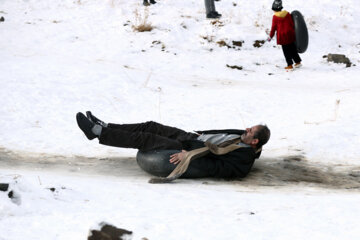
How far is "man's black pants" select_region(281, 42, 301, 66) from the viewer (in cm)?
967

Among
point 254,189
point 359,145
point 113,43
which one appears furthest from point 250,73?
point 254,189

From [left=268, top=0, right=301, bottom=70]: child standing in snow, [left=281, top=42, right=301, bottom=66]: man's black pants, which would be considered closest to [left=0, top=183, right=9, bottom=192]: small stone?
[left=268, top=0, right=301, bottom=70]: child standing in snow

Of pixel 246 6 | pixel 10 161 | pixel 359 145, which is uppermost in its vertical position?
pixel 246 6

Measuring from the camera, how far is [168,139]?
15.2ft

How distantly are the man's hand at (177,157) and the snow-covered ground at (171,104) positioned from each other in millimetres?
273

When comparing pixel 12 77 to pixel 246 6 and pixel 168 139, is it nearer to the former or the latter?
pixel 168 139

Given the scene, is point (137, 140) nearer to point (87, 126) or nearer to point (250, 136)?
point (87, 126)

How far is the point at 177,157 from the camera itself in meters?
4.47

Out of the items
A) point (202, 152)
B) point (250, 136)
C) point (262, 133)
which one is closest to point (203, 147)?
point (202, 152)

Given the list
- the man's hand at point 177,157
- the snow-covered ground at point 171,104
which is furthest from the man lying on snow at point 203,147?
the snow-covered ground at point 171,104

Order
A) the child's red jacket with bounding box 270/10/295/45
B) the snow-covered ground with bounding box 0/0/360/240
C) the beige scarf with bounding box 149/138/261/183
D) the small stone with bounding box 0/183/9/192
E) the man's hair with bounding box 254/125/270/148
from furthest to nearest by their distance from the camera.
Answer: the child's red jacket with bounding box 270/10/295/45 → the man's hair with bounding box 254/125/270/148 → the beige scarf with bounding box 149/138/261/183 → the small stone with bounding box 0/183/9/192 → the snow-covered ground with bounding box 0/0/360/240

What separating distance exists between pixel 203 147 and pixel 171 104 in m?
3.01

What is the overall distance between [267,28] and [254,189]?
8.30 m

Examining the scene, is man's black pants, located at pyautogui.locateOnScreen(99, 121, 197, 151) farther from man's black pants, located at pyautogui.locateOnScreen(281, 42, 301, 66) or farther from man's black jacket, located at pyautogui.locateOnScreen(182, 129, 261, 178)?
man's black pants, located at pyautogui.locateOnScreen(281, 42, 301, 66)
